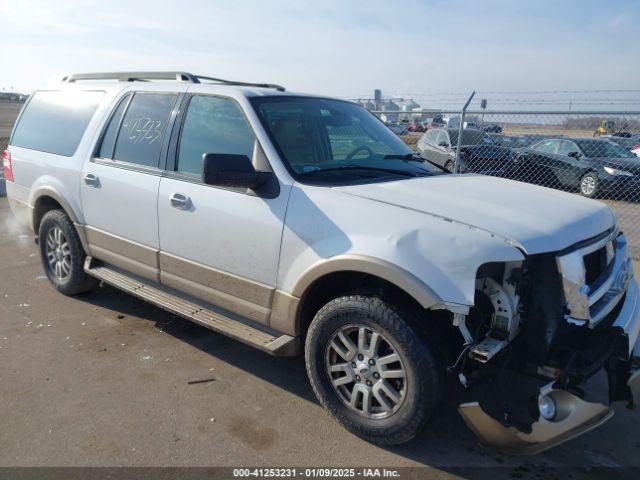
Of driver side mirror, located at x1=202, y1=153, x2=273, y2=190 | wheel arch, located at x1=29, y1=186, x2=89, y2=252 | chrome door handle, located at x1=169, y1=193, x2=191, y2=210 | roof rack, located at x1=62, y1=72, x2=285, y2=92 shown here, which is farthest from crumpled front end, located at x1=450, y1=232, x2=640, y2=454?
wheel arch, located at x1=29, y1=186, x2=89, y2=252

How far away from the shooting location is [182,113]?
13.0 ft

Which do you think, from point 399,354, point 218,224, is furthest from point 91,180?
point 399,354

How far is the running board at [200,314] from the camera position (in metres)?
3.34

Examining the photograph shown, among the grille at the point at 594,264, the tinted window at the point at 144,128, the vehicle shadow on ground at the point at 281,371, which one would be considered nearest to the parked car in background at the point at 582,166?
the grille at the point at 594,264

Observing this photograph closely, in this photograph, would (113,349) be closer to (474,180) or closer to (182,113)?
(182,113)

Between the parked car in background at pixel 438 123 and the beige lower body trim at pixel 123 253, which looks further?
the parked car in background at pixel 438 123

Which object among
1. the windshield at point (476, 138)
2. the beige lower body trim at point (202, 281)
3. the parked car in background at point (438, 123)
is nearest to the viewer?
the beige lower body trim at point (202, 281)

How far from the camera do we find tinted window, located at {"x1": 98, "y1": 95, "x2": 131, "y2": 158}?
4.45 meters

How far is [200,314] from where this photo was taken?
12.4ft

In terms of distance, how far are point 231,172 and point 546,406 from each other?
2.07 metres

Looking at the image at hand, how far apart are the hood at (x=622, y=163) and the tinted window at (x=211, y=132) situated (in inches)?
466

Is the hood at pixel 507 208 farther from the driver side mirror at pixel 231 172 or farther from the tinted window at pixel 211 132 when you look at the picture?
the tinted window at pixel 211 132

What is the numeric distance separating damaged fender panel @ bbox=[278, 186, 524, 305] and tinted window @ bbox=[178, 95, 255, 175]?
665 mm

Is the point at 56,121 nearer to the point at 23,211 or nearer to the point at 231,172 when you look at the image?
the point at 23,211
